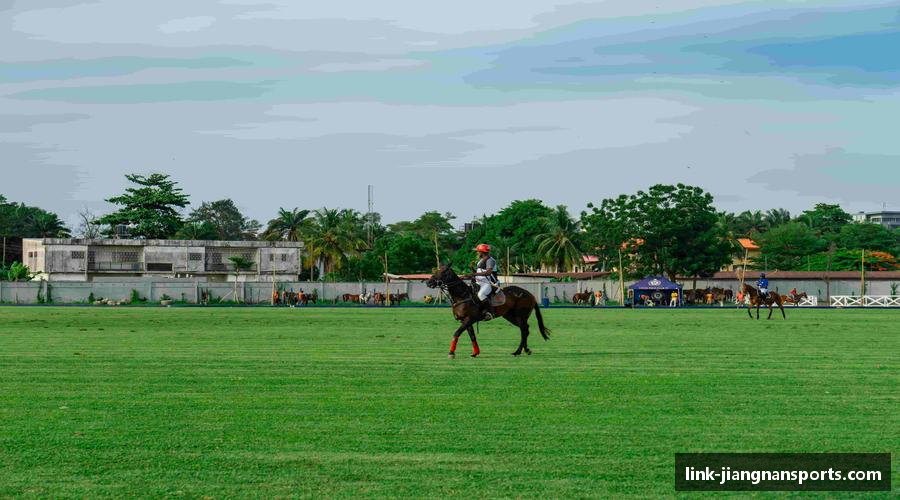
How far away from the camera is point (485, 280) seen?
19719mm

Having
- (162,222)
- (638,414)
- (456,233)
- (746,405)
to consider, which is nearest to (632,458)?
(638,414)

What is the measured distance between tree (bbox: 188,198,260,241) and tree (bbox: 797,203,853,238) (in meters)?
88.8

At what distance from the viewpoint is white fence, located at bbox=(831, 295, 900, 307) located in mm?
78844

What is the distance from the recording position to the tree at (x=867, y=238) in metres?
138

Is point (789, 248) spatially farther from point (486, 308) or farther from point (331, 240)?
point (486, 308)

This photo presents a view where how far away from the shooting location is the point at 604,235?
99812 mm

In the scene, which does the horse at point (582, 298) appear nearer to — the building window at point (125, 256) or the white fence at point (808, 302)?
the white fence at point (808, 302)

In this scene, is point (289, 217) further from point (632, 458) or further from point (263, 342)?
point (632, 458)

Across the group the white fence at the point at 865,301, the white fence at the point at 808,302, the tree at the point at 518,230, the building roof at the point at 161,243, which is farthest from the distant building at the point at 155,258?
the white fence at the point at 865,301

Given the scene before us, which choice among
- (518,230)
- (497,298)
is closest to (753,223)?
(518,230)

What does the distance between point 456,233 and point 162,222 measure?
50.8 meters

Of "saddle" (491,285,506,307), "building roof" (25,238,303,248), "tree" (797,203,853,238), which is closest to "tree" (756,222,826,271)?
"tree" (797,203,853,238)

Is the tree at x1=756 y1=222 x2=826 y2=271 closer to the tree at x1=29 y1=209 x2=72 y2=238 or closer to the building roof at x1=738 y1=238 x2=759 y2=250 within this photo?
the building roof at x1=738 y1=238 x2=759 y2=250

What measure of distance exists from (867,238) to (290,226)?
74.3 meters
